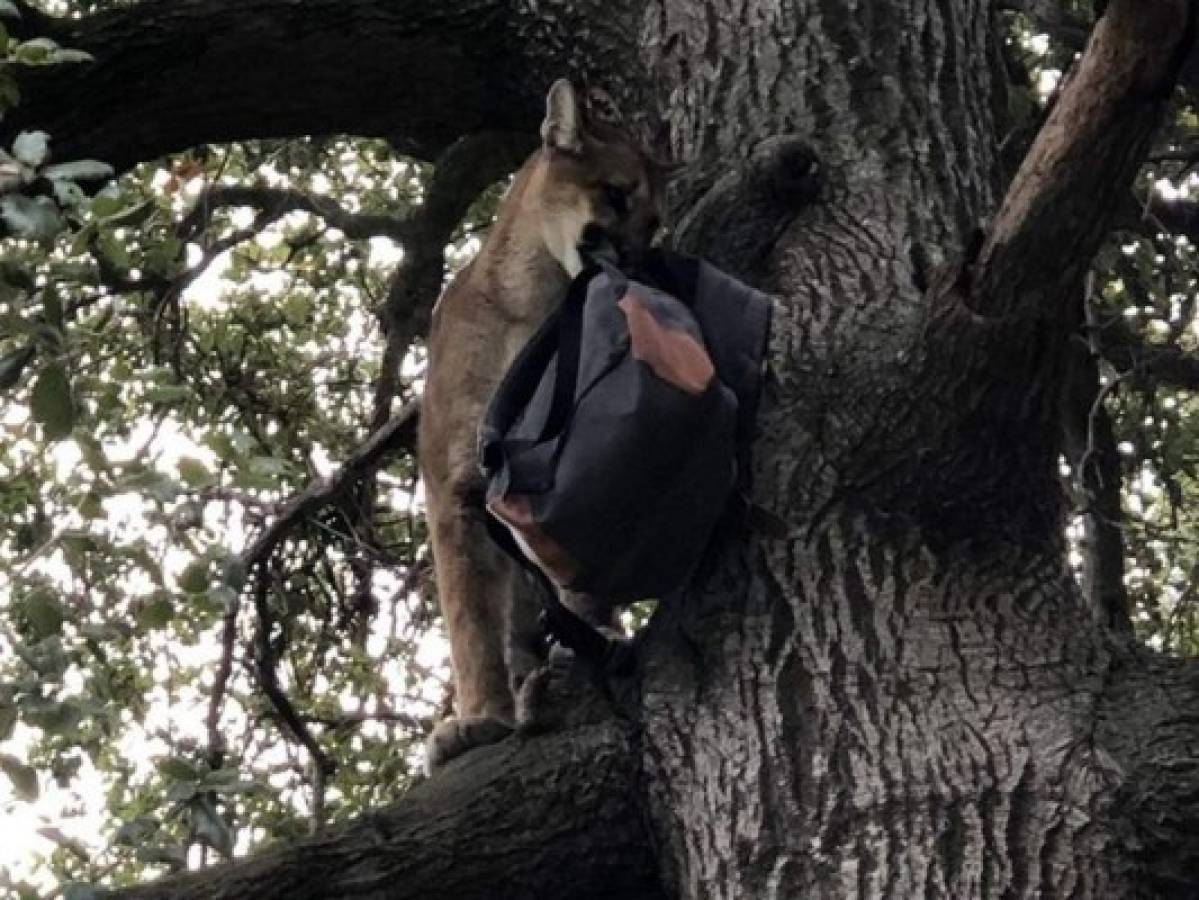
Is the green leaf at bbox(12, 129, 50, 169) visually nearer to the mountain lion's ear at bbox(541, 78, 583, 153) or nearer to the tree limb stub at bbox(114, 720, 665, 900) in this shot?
the tree limb stub at bbox(114, 720, 665, 900)

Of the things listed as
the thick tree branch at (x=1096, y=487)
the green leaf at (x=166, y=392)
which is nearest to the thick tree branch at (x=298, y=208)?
the thick tree branch at (x=1096, y=487)

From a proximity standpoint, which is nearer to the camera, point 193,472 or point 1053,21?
point 193,472

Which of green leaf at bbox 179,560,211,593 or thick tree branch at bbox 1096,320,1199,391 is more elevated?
thick tree branch at bbox 1096,320,1199,391

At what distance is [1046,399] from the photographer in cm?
326

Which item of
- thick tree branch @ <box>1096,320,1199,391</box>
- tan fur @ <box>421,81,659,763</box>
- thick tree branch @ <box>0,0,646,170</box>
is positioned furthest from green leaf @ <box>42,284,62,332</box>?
thick tree branch @ <box>1096,320,1199,391</box>

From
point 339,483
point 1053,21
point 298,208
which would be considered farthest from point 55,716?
point 1053,21

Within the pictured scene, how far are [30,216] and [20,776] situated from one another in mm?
738

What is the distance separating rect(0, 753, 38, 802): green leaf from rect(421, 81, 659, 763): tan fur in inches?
69.5

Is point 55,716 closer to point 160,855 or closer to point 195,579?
point 195,579

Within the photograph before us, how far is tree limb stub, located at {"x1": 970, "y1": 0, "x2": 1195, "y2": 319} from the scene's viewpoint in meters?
2.88

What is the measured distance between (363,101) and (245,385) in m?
1.49

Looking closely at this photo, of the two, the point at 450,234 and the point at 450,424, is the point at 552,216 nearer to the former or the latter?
the point at 450,424

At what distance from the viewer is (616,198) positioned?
14.9 feet

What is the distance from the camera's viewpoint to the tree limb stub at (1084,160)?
9.44 ft
